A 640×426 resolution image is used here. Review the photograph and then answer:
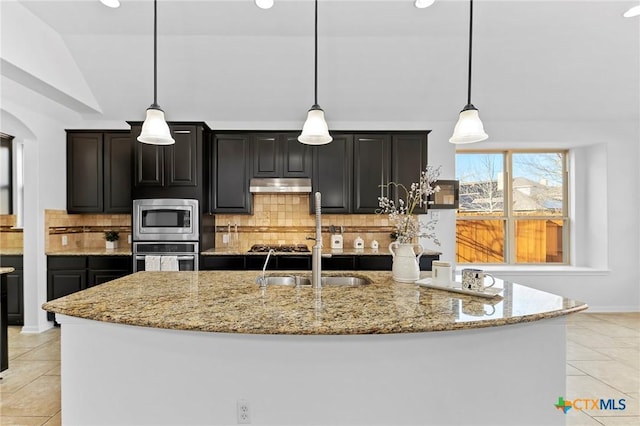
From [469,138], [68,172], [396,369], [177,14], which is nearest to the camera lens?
[396,369]

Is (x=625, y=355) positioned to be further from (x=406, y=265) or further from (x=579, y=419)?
(x=406, y=265)

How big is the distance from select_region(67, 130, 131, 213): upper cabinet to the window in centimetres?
474

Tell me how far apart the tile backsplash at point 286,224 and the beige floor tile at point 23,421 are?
264 cm

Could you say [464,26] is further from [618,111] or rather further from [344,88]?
[618,111]

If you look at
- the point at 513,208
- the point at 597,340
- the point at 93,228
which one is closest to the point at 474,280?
the point at 597,340

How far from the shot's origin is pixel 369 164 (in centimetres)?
443

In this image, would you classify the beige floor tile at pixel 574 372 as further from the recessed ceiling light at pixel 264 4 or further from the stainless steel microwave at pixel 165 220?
the recessed ceiling light at pixel 264 4

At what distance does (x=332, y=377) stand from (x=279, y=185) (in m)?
2.97

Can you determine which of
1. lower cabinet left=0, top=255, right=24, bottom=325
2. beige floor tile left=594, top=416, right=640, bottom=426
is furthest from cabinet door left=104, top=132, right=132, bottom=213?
beige floor tile left=594, top=416, right=640, bottom=426

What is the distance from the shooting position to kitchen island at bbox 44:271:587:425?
1585 millimetres

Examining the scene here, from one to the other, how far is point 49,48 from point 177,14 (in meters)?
1.41

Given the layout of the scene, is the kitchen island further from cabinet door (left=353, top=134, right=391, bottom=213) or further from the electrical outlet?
cabinet door (left=353, top=134, right=391, bottom=213)

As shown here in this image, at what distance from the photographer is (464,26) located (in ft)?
11.5

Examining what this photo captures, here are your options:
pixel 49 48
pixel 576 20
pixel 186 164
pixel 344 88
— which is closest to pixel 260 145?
pixel 186 164
